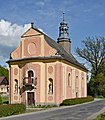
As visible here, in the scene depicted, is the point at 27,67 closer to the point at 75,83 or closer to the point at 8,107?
the point at 75,83

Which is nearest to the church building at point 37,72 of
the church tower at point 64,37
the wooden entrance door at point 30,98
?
the wooden entrance door at point 30,98

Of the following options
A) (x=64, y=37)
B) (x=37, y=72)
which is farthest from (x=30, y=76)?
(x=64, y=37)

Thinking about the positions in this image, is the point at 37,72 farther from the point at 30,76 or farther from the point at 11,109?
the point at 11,109

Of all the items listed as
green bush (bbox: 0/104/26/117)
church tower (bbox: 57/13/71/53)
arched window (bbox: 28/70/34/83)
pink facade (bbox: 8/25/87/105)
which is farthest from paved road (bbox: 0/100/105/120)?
church tower (bbox: 57/13/71/53)

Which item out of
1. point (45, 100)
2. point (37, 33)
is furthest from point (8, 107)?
point (37, 33)

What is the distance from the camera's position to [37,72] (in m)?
44.1

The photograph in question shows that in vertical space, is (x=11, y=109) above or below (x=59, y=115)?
above

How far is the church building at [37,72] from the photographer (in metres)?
43.8

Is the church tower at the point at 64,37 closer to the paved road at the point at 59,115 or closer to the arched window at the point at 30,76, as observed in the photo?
the arched window at the point at 30,76

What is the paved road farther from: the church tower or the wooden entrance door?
the church tower

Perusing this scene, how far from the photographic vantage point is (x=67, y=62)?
4719 cm

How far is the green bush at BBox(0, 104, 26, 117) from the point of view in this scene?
25906 millimetres

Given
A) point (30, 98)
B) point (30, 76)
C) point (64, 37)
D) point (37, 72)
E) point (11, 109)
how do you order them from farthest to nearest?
1. point (64, 37)
2. point (30, 76)
3. point (30, 98)
4. point (37, 72)
5. point (11, 109)

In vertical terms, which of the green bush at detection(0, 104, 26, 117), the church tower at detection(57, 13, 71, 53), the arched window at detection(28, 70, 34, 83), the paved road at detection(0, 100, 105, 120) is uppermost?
the church tower at detection(57, 13, 71, 53)
